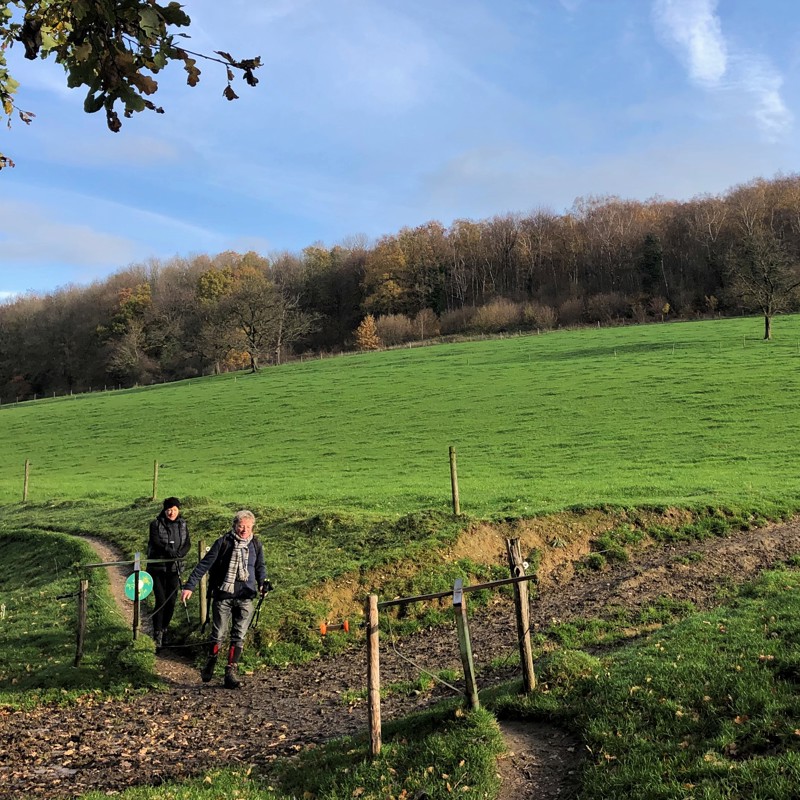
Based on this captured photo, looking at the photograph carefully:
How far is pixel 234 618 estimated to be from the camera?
29.9ft

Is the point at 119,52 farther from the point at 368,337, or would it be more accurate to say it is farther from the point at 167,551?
the point at 368,337

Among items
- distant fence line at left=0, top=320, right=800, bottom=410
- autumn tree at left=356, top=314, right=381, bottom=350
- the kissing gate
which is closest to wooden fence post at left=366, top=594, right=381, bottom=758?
the kissing gate

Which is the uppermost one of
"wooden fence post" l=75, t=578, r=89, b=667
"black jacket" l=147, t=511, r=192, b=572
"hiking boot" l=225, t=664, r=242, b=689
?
"black jacket" l=147, t=511, r=192, b=572

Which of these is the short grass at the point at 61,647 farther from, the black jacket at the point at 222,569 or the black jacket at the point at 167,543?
the black jacket at the point at 222,569

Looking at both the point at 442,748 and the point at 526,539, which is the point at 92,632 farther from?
the point at 526,539

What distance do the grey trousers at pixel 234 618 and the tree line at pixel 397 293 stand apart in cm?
5964

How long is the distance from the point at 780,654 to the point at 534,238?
10141 centimetres

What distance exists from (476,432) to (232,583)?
22.5 metres

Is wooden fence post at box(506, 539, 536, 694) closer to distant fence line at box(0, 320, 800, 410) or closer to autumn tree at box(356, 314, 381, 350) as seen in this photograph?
distant fence line at box(0, 320, 800, 410)

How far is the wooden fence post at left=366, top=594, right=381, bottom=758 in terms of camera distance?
234 inches

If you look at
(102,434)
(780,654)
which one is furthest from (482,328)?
(780,654)

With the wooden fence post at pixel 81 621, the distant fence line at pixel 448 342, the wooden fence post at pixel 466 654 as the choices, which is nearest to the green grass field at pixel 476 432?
the distant fence line at pixel 448 342

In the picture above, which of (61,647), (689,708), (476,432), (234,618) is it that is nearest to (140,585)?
(61,647)

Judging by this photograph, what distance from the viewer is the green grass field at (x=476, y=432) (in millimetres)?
19031
